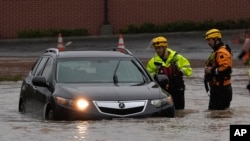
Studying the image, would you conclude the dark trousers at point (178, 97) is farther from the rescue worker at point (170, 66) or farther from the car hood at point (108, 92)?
the car hood at point (108, 92)

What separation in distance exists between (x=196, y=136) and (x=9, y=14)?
29.0 metres

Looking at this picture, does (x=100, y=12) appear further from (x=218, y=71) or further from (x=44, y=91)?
(x=44, y=91)

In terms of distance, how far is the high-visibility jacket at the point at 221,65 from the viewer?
48.8 feet

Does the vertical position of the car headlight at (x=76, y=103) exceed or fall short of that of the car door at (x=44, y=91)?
it falls short

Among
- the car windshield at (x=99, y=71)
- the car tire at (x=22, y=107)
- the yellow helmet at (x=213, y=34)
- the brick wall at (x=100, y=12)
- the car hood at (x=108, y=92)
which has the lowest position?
the car tire at (x=22, y=107)

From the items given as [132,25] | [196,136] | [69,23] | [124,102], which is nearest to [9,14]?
[69,23]

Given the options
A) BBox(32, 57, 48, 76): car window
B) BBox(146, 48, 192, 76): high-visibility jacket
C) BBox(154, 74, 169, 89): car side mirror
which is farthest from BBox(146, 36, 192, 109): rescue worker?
BBox(32, 57, 48, 76): car window

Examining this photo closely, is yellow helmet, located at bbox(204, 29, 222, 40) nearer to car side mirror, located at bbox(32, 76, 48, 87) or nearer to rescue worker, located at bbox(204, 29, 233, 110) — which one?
rescue worker, located at bbox(204, 29, 233, 110)

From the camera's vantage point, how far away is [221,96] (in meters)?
15.2

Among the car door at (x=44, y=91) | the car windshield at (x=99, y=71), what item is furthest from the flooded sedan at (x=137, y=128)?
the car windshield at (x=99, y=71)

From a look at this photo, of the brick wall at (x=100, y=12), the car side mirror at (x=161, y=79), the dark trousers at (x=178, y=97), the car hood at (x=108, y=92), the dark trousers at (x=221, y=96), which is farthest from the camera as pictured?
the brick wall at (x=100, y=12)

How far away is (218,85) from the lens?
1516 centimetres

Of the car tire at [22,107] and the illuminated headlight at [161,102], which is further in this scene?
the car tire at [22,107]

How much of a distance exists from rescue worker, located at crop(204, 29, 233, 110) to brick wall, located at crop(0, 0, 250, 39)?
81.3 feet
